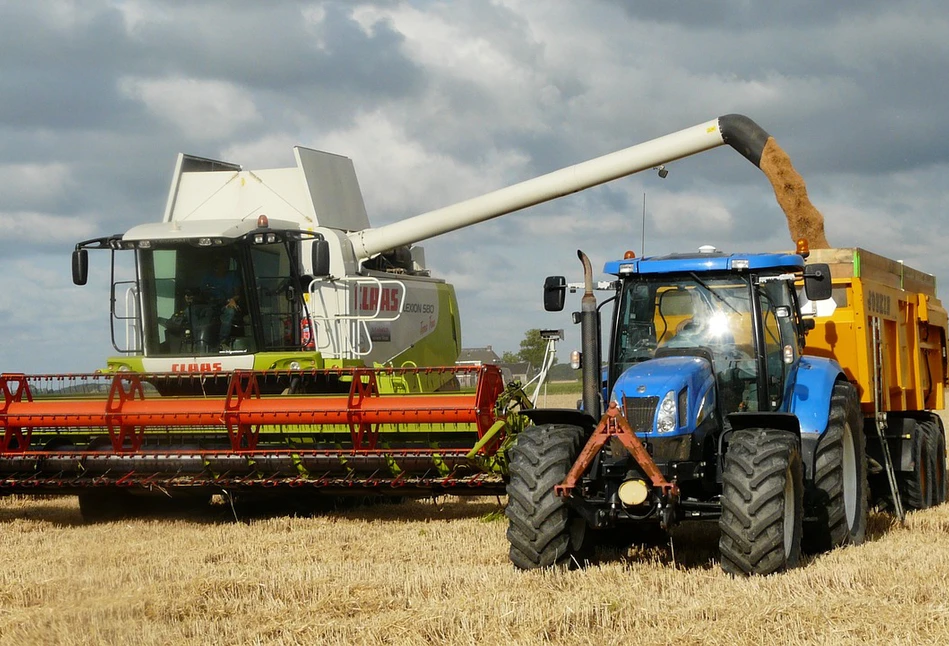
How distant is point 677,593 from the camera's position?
18.5ft

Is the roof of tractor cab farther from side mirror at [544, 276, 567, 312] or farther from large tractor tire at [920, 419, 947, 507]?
large tractor tire at [920, 419, 947, 507]

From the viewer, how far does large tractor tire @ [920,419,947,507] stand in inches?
394

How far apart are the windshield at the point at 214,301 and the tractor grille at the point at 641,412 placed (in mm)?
5023

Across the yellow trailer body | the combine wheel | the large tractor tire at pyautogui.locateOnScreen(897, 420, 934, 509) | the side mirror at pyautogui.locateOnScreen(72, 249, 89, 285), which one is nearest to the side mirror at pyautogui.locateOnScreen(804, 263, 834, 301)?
the yellow trailer body

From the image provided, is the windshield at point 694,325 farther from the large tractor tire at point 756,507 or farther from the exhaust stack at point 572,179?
the exhaust stack at point 572,179

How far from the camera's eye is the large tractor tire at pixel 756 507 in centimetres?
596

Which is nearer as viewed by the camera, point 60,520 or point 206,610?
point 206,610

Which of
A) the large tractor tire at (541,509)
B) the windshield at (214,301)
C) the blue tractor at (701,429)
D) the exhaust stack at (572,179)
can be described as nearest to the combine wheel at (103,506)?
the windshield at (214,301)

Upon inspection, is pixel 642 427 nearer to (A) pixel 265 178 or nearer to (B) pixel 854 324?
(B) pixel 854 324

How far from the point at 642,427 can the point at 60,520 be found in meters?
5.46

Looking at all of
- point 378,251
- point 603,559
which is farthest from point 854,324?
point 378,251

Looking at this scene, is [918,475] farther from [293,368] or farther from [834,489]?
[293,368]

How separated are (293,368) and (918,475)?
5090 millimetres

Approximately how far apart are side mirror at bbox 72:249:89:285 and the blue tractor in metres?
5.07
